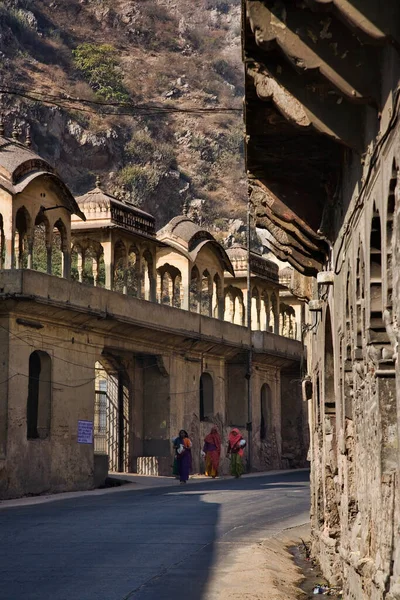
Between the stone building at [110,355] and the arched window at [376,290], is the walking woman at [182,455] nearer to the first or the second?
the stone building at [110,355]

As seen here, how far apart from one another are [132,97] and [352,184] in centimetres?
8543

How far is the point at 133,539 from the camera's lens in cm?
1531

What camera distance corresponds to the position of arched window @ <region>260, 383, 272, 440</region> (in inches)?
1738

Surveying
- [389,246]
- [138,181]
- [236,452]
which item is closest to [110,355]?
[236,452]

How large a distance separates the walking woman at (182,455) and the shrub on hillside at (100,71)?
198 ft

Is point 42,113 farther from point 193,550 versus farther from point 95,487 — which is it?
point 193,550

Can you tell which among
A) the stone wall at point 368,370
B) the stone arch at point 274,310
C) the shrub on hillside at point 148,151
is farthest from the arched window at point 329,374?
the shrub on hillside at point 148,151

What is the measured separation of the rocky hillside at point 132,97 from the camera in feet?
252

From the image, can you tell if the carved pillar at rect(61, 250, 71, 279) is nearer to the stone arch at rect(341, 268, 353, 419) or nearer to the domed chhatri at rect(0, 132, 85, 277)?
the domed chhatri at rect(0, 132, 85, 277)

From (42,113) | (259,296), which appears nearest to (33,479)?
(259,296)

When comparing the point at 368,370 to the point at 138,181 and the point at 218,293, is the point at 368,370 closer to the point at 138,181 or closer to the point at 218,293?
the point at 218,293

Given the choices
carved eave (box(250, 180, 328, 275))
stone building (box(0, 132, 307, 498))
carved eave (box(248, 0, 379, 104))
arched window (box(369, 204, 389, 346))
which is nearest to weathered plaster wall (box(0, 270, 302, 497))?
stone building (box(0, 132, 307, 498))

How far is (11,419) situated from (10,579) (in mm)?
15353

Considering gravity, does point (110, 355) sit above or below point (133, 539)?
above
